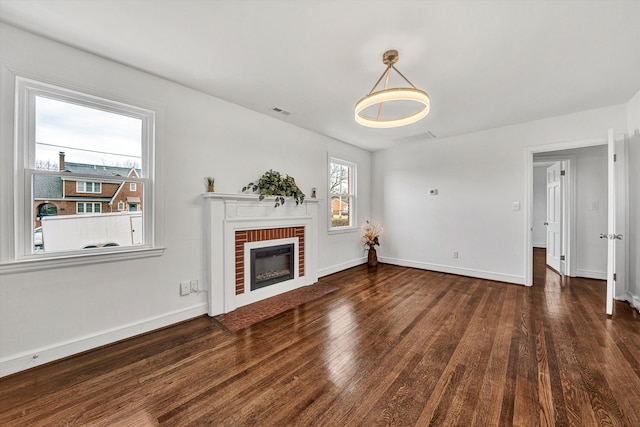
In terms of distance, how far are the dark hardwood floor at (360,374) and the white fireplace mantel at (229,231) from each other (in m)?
0.39

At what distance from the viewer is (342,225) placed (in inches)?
203

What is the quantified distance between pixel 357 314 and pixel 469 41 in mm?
2826

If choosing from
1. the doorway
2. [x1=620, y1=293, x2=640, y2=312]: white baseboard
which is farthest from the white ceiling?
[x1=620, y1=293, x2=640, y2=312]: white baseboard

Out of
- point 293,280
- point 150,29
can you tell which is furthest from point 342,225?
point 150,29

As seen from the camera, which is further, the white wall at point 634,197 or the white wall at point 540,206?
the white wall at point 540,206

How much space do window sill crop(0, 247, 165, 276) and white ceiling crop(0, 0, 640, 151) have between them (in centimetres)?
178

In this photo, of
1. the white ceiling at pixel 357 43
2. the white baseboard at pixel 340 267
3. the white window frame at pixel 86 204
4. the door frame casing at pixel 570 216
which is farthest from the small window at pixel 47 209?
the door frame casing at pixel 570 216

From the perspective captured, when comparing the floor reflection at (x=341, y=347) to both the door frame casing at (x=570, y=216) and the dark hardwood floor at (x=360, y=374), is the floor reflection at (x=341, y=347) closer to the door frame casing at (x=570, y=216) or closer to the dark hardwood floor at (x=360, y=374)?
the dark hardwood floor at (x=360, y=374)

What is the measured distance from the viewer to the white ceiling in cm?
173

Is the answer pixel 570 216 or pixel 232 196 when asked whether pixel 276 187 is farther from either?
pixel 570 216

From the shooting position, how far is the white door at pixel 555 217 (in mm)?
4555

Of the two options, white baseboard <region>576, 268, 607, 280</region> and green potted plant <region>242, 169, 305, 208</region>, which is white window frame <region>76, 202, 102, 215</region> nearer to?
green potted plant <region>242, 169, 305, 208</region>

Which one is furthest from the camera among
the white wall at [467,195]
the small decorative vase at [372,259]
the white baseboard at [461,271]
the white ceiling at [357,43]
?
the small decorative vase at [372,259]

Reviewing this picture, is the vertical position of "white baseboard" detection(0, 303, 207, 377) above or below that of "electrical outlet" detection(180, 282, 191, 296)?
below
